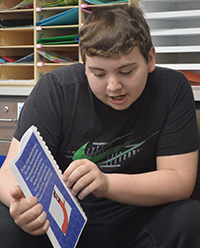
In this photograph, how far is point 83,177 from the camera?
2.74ft

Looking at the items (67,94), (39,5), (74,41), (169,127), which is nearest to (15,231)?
(67,94)

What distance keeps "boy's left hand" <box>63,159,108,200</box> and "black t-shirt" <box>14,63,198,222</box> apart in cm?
19

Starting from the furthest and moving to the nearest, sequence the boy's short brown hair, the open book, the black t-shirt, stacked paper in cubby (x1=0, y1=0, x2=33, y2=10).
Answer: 1. stacked paper in cubby (x1=0, y1=0, x2=33, y2=10)
2. the black t-shirt
3. the boy's short brown hair
4. the open book

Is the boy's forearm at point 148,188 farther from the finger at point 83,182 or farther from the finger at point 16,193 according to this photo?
the finger at point 16,193

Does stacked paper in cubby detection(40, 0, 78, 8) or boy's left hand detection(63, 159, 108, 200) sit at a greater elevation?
stacked paper in cubby detection(40, 0, 78, 8)

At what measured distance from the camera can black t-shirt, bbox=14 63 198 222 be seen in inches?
40.8

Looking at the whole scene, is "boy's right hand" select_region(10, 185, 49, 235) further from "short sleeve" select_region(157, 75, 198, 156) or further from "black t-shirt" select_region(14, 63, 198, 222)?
"short sleeve" select_region(157, 75, 198, 156)

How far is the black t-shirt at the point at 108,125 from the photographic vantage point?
1.04m

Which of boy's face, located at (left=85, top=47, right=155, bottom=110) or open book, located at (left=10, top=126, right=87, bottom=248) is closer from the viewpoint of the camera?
open book, located at (left=10, top=126, right=87, bottom=248)

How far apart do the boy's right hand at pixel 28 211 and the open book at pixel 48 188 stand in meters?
0.01

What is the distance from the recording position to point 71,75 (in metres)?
1.08

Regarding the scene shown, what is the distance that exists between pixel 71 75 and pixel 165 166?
0.34 m

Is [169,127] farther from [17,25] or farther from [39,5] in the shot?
[17,25]

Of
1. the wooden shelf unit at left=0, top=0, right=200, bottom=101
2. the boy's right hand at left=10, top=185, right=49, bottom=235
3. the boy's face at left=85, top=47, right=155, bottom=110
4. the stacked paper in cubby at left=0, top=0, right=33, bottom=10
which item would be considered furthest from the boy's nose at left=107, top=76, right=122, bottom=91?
the stacked paper in cubby at left=0, top=0, right=33, bottom=10
